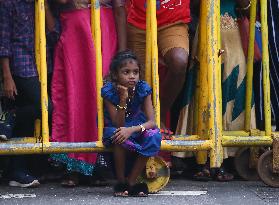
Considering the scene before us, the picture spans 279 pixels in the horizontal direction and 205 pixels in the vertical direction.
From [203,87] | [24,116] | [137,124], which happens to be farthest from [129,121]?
[24,116]

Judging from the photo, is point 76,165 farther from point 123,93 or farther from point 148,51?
point 148,51

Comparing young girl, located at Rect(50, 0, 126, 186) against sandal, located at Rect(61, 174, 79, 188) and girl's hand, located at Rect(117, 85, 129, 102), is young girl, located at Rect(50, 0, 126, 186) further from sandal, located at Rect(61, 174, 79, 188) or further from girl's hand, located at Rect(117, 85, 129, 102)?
girl's hand, located at Rect(117, 85, 129, 102)

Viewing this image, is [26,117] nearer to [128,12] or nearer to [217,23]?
[128,12]

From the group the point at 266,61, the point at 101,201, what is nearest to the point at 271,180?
the point at 266,61

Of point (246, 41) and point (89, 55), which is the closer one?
point (89, 55)

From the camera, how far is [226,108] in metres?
5.75

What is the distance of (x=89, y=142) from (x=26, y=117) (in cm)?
52

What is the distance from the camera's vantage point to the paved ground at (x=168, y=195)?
472 cm

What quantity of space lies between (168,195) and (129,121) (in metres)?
0.51

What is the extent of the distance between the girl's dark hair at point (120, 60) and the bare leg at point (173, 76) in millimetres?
331

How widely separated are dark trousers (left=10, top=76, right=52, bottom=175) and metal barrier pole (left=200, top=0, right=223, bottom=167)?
1.02 metres

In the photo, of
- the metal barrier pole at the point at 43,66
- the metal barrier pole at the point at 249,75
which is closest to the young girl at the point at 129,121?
the metal barrier pole at the point at 43,66

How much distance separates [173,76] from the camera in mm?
5348

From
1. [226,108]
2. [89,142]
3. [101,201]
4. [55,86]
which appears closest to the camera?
[101,201]
